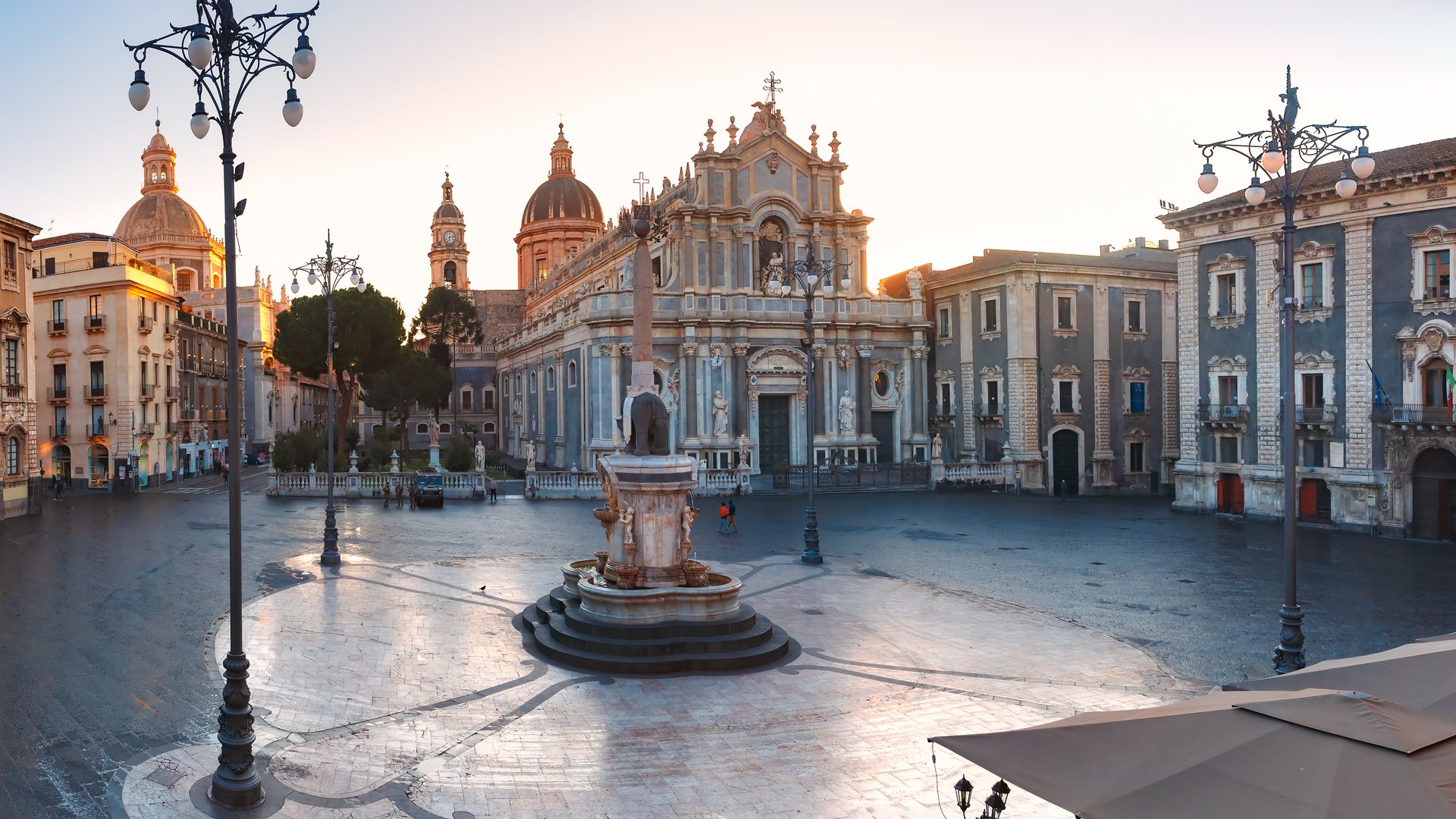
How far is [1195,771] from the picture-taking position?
5074mm

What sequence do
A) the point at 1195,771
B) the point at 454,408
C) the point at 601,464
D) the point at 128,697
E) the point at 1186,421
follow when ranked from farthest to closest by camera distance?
the point at 454,408 → the point at 1186,421 → the point at 601,464 → the point at 128,697 → the point at 1195,771

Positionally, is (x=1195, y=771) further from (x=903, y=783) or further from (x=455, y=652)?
(x=455, y=652)

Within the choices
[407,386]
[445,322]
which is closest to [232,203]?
[407,386]

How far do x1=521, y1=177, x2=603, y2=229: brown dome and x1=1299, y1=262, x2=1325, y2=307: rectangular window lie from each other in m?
63.1

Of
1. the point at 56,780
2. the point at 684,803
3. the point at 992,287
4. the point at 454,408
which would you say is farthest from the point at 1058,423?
the point at 454,408

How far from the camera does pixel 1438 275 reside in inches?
1025

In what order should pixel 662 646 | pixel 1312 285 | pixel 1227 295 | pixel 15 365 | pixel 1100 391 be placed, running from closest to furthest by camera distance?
pixel 662 646, pixel 1312 285, pixel 1227 295, pixel 15 365, pixel 1100 391

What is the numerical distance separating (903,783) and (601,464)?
25.4 ft

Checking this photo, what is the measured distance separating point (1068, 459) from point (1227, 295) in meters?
12.1

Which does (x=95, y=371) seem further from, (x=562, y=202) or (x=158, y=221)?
(x=562, y=202)

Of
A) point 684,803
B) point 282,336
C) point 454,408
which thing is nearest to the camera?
point 684,803

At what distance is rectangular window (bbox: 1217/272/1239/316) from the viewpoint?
103 ft

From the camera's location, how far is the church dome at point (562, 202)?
83.2 metres

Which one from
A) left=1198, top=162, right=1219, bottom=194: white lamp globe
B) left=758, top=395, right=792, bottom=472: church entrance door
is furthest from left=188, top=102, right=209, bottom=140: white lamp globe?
left=758, top=395, right=792, bottom=472: church entrance door
